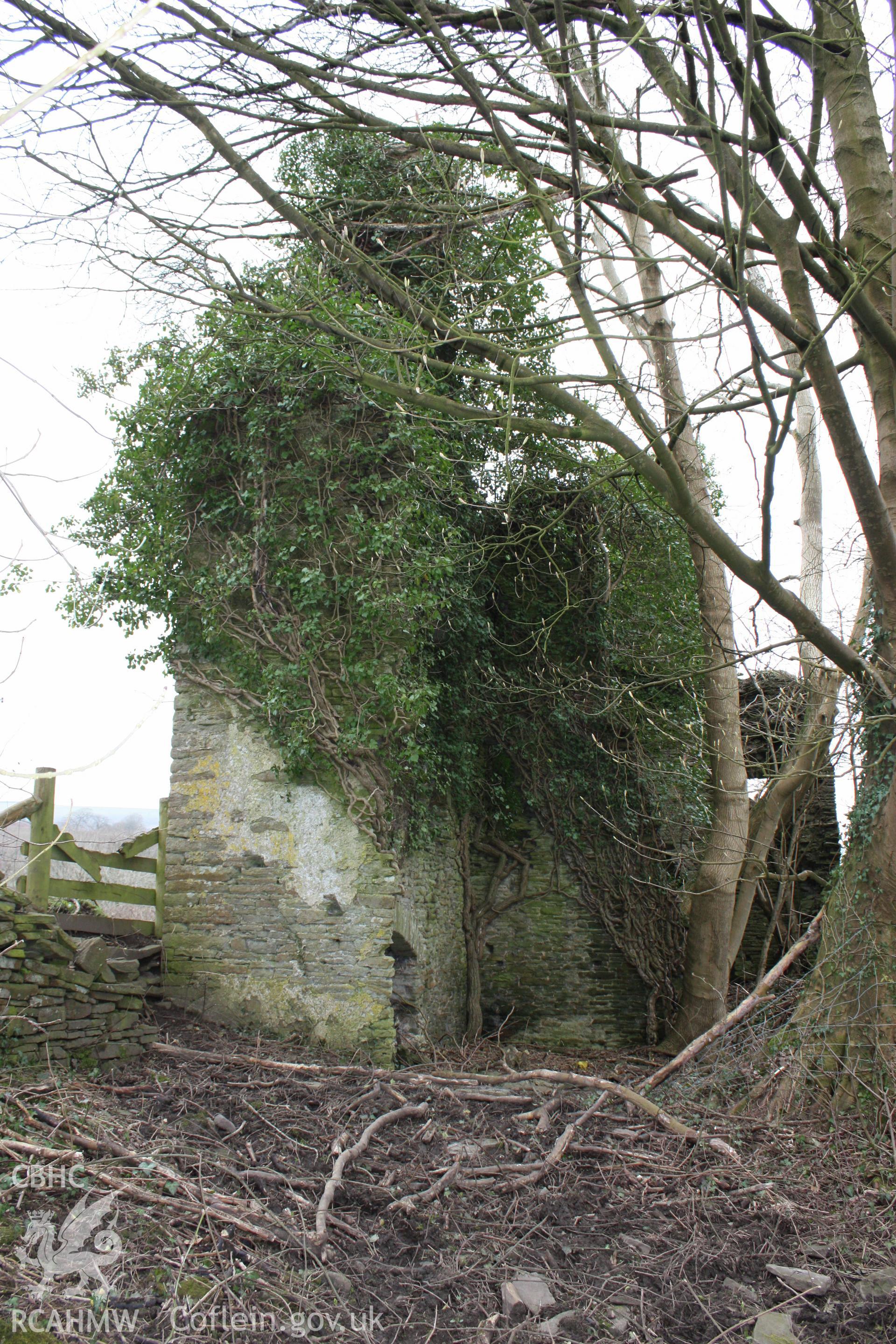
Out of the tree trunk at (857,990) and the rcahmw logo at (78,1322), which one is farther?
the tree trunk at (857,990)

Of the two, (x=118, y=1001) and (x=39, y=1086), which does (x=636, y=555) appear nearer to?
(x=118, y=1001)

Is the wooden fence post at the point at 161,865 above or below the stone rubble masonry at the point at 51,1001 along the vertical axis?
above

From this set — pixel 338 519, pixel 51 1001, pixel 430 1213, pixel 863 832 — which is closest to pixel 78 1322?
pixel 430 1213

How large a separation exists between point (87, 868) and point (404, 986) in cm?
283

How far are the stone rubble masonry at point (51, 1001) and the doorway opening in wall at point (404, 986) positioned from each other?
2248mm

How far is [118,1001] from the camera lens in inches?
238

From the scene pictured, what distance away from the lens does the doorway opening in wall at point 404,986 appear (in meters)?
7.70

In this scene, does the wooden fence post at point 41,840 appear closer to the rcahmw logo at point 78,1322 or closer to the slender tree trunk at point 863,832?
the rcahmw logo at point 78,1322

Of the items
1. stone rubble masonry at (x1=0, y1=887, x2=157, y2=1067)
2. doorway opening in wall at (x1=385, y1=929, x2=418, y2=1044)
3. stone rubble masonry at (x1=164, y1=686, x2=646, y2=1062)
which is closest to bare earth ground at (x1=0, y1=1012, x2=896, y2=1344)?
stone rubble masonry at (x1=0, y1=887, x2=157, y2=1067)

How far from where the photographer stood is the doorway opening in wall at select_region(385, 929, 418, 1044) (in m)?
7.70

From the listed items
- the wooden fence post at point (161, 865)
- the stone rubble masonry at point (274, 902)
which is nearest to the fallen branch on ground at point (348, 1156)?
the stone rubble masonry at point (274, 902)

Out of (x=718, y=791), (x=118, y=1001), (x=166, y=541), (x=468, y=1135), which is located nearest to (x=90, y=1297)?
(x=468, y=1135)

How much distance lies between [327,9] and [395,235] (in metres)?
3.46

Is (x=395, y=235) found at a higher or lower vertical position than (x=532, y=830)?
higher
